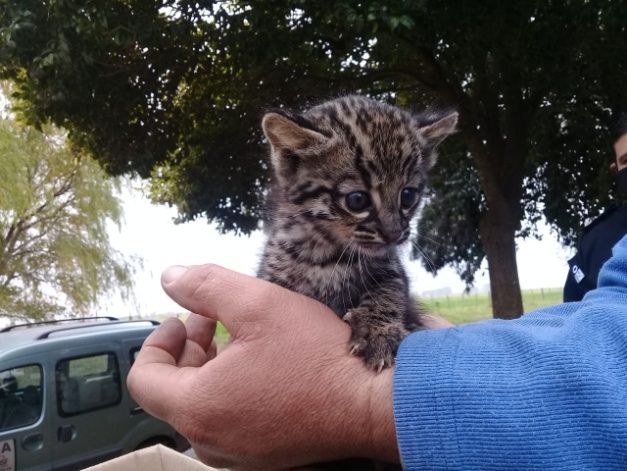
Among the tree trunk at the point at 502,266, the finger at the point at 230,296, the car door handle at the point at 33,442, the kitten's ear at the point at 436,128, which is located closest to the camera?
the finger at the point at 230,296

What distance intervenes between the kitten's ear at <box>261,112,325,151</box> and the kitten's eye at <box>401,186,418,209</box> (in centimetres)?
44

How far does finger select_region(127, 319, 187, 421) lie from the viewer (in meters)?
2.00

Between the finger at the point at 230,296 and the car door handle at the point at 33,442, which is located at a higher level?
the finger at the point at 230,296

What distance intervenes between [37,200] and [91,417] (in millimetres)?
11132

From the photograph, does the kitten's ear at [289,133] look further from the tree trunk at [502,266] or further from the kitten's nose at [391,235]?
the tree trunk at [502,266]

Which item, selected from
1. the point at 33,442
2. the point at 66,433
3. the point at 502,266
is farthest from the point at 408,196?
the point at 502,266

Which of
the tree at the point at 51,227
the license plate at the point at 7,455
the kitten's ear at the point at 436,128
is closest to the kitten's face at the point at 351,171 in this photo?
the kitten's ear at the point at 436,128

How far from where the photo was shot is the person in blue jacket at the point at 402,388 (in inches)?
59.0

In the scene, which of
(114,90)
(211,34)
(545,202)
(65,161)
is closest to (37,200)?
(65,161)

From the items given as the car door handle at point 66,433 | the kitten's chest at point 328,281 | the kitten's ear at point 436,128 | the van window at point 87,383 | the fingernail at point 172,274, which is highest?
the kitten's ear at point 436,128

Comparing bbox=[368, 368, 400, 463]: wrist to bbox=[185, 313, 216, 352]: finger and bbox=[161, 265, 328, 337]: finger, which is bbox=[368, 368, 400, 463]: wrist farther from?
bbox=[185, 313, 216, 352]: finger

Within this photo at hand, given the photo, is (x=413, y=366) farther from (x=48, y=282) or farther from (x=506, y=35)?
(x=48, y=282)

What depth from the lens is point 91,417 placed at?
8.42 meters

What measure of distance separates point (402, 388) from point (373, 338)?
51cm
